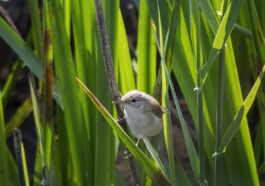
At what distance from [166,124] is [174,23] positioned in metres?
0.23

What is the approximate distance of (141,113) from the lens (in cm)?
172

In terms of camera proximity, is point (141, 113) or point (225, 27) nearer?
point (225, 27)

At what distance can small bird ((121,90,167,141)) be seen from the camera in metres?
1.67

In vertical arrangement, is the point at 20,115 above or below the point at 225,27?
below

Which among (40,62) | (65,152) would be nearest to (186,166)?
(65,152)

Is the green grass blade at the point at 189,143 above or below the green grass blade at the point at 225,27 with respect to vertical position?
below

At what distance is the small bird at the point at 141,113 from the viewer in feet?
5.48

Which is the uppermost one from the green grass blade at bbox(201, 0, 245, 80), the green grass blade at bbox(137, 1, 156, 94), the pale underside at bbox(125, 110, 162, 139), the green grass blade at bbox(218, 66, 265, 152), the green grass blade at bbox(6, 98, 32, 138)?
the green grass blade at bbox(201, 0, 245, 80)

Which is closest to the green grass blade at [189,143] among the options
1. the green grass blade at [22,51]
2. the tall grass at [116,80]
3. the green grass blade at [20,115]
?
the tall grass at [116,80]

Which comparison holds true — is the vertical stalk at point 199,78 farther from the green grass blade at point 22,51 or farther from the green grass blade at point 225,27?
the green grass blade at point 22,51

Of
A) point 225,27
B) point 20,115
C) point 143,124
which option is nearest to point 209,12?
point 225,27

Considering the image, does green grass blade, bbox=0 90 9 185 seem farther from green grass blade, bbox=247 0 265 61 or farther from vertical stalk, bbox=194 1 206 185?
green grass blade, bbox=247 0 265 61

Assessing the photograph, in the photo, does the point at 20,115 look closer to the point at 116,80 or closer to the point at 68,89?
the point at 68,89

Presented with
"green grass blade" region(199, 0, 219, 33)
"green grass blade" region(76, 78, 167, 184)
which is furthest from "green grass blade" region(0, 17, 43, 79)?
"green grass blade" region(199, 0, 219, 33)
